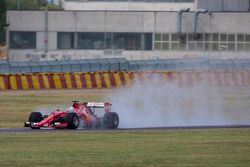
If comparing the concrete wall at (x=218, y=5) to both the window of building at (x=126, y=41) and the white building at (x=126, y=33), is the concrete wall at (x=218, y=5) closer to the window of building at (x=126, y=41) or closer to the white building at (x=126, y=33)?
the white building at (x=126, y=33)

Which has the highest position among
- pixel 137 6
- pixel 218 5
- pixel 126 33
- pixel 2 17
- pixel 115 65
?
pixel 218 5

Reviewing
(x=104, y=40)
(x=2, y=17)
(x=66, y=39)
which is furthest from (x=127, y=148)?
(x=2, y=17)

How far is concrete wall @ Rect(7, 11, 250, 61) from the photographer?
94.6m

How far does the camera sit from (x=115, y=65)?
68812 mm

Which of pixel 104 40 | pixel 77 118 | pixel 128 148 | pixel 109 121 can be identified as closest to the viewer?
pixel 128 148

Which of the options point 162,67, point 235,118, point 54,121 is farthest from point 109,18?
point 54,121

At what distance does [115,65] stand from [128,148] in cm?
4212

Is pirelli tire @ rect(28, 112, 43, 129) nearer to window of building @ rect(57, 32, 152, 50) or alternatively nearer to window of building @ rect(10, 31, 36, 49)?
window of building @ rect(57, 32, 152, 50)

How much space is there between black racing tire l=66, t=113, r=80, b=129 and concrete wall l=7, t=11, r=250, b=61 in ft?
197

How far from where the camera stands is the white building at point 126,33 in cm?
9456

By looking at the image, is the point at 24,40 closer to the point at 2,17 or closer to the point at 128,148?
the point at 2,17

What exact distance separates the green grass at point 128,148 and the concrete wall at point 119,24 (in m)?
61.7

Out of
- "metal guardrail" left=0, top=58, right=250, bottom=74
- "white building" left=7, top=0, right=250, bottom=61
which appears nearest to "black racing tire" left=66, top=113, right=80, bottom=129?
"metal guardrail" left=0, top=58, right=250, bottom=74

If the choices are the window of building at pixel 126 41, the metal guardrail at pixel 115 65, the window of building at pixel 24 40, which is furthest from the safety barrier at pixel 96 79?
the window of building at pixel 24 40
